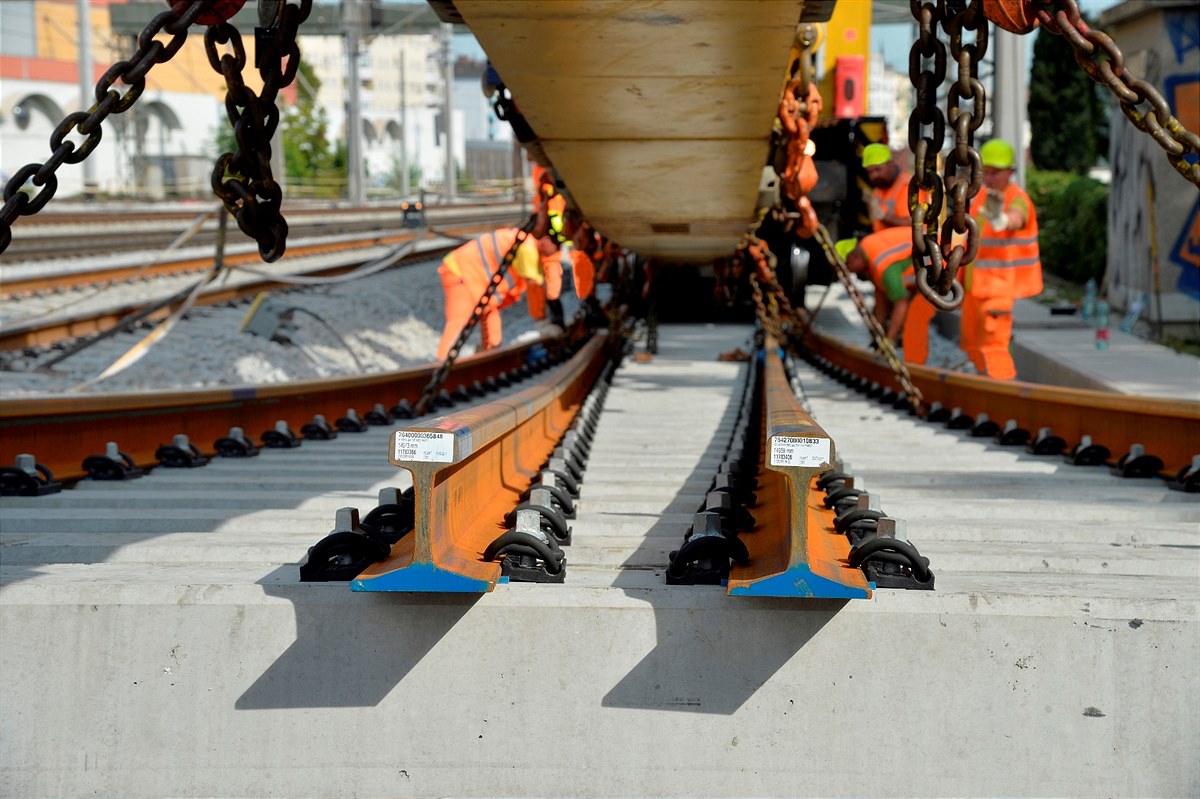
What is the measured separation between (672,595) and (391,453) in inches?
26.7

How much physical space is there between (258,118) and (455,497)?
1.35 m

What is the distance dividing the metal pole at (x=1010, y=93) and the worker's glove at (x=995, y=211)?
304 inches

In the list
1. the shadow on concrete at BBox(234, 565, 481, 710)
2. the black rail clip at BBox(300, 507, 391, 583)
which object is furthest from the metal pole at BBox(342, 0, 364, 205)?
the shadow on concrete at BBox(234, 565, 481, 710)

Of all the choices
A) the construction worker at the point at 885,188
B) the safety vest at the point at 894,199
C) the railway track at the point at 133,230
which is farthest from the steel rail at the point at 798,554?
the railway track at the point at 133,230

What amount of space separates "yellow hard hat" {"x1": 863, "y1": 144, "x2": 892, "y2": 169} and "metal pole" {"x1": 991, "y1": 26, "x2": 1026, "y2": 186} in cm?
382

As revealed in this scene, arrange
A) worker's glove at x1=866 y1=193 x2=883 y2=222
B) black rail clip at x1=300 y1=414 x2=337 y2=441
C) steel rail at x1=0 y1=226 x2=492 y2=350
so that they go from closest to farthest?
black rail clip at x1=300 y1=414 x2=337 y2=441 < steel rail at x1=0 y1=226 x2=492 y2=350 < worker's glove at x1=866 y1=193 x2=883 y2=222

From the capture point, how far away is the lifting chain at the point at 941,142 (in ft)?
11.2

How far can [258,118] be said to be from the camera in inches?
159

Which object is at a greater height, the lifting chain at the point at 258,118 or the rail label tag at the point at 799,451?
the lifting chain at the point at 258,118

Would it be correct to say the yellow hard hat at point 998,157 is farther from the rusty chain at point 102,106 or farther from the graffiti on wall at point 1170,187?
the rusty chain at point 102,106

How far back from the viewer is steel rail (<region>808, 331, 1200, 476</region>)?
18.1 ft

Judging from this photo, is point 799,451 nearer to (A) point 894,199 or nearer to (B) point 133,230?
(A) point 894,199

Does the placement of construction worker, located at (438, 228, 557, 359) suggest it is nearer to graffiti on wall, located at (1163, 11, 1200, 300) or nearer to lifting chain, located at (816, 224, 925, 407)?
lifting chain, located at (816, 224, 925, 407)

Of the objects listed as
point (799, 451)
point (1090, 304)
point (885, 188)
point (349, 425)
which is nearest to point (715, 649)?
point (799, 451)
